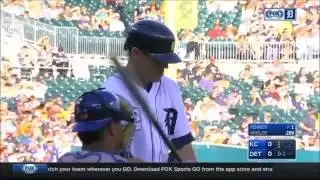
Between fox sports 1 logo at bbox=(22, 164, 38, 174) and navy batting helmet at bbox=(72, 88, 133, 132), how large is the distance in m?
0.23

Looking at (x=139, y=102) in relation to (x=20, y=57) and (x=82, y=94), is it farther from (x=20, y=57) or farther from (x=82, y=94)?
(x=20, y=57)

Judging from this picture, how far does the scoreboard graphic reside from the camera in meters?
3.65

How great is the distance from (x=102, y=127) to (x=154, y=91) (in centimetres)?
49

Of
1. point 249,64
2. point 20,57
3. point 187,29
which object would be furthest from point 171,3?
point 20,57

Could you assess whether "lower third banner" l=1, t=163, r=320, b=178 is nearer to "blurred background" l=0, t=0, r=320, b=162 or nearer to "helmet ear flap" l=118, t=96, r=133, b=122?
"blurred background" l=0, t=0, r=320, b=162

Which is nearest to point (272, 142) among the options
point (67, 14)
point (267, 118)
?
point (267, 118)

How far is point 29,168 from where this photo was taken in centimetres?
361

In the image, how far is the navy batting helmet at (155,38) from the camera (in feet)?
12.0

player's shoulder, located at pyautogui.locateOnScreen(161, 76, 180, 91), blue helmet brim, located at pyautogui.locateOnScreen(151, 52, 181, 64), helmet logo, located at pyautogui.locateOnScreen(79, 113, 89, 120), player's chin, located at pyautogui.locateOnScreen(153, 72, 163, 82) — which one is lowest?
helmet logo, located at pyautogui.locateOnScreen(79, 113, 89, 120)

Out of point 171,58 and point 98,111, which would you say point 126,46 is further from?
point 98,111

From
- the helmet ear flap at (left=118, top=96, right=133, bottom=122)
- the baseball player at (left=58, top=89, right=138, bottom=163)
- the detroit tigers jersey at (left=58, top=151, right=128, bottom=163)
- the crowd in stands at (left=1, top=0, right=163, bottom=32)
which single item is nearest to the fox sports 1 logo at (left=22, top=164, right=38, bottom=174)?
the detroit tigers jersey at (left=58, top=151, right=128, bottom=163)

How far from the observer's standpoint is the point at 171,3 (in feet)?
12.0

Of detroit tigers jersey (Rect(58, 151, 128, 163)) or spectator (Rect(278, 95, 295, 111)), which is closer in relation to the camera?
detroit tigers jersey (Rect(58, 151, 128, 163))

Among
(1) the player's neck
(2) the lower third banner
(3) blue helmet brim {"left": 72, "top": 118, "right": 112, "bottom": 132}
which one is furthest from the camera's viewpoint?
(1) the player's neck
